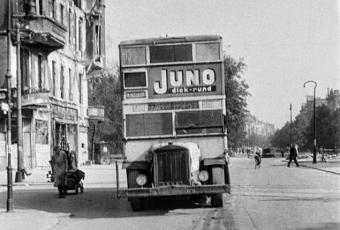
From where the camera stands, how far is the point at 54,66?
42.2 meters

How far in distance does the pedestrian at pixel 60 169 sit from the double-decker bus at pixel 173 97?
578 centimetres

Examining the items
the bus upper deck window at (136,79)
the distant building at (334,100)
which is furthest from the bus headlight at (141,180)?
the distant building at (334,100)

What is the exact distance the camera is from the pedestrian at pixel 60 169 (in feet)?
64.4

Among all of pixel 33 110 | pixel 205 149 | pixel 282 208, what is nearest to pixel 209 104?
pixel 205 149

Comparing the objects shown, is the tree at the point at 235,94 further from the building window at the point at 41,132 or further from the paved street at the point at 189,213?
the paved street at the point at 189,213

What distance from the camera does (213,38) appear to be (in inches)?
564

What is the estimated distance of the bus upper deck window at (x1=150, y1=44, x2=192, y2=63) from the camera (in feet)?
47.1

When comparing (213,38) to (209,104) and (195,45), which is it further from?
(209,104)

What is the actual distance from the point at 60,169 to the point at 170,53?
7.22 meters

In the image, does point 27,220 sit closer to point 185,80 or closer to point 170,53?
point 185,80

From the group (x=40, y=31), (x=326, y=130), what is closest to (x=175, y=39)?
(x=40, y=31)

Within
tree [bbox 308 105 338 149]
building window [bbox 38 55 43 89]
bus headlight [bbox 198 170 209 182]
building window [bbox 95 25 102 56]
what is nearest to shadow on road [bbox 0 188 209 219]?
bus headlight [bbox 198 170 209 182]

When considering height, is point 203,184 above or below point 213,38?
below

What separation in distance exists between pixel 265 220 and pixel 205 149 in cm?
276
